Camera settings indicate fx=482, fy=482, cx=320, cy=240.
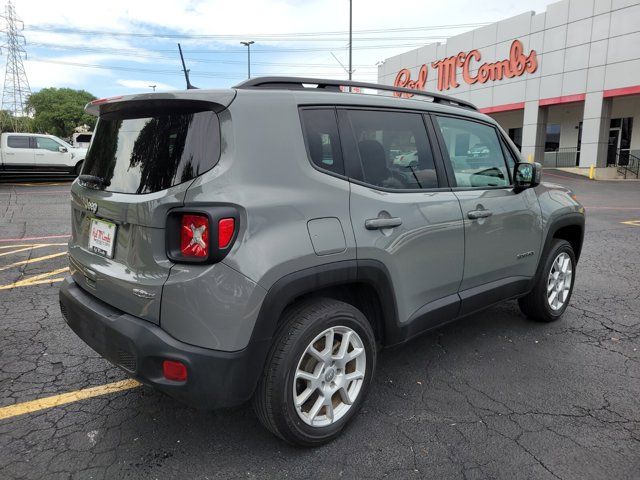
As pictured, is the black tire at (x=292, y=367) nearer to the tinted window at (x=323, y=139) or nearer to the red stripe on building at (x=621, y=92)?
the tinted window at (x=323, y=139)

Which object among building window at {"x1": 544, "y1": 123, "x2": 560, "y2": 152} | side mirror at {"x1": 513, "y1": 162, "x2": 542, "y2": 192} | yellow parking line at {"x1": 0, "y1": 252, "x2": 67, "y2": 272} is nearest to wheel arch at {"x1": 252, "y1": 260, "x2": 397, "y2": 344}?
side mirror at {"x1": 513, "y1": 162, "x2": 542, "y2": 192}

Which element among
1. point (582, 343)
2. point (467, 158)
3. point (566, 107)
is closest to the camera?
point (467, 158)

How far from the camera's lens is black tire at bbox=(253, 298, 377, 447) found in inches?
90.0

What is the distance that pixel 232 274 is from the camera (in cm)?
210

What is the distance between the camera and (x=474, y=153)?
3584 mm

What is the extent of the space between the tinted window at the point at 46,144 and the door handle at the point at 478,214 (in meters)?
18.4

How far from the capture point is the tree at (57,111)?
262 feet

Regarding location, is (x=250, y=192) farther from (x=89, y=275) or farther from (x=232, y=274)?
(x=89, y=275)

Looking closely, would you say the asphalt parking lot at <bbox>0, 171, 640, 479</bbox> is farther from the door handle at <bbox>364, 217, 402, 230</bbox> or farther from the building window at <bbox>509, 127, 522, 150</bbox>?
the building window at <bbox>509, 127, 522, 150</bbox>

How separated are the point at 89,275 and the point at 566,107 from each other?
30789 mm

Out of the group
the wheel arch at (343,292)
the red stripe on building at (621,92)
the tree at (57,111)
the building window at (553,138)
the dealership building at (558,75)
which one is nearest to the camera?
the wheel arch at (343,292)

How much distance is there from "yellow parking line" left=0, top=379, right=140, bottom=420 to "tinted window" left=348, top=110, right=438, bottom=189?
208 centimetres

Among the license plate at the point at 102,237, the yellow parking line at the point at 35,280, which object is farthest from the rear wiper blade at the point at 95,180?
the yellow parking line at the point at 35,280

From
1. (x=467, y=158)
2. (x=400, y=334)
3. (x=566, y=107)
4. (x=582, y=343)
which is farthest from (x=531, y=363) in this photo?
(x=566, y=107)
